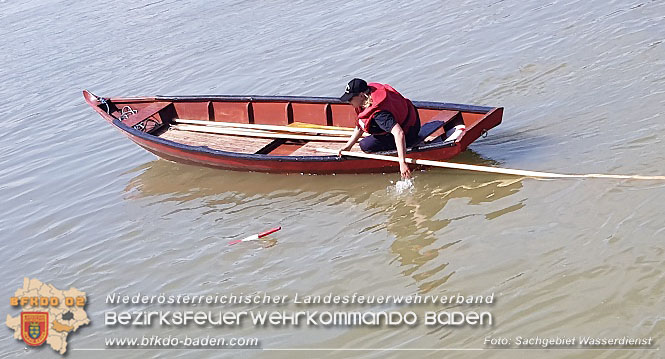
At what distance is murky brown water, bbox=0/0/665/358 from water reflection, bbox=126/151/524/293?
1.0 inches

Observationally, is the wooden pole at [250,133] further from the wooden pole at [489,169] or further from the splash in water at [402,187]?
the splash in water at [402,187]

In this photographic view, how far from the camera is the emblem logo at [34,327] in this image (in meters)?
7.63

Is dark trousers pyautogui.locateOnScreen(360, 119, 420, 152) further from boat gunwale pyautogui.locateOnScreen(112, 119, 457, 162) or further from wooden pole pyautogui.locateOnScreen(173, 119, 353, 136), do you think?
wooden pole pyautogui.locateOnScreen(173, 119, 353, 136)

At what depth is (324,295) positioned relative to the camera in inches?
287

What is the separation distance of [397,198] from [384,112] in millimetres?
1045

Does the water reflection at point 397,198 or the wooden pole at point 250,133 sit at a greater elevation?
the wooden pole at point 250,133

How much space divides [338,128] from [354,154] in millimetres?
1289

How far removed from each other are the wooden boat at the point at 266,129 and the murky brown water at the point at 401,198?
1.15 ft

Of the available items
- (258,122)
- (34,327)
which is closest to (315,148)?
(258,122)

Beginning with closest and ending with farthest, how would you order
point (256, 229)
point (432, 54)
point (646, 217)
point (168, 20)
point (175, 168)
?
point (646, 217), point (256, 229), point (175, 168), point (432, 54), point (168, 20)

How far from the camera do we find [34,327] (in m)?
7.86

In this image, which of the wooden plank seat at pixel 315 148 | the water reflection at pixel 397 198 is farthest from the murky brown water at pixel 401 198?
the wooden plank seat at pixel 315 148

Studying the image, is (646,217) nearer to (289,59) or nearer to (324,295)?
(324,295)

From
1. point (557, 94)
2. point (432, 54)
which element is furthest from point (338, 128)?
point (432, 54)
